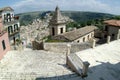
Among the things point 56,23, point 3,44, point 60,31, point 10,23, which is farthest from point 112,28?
point 3,44

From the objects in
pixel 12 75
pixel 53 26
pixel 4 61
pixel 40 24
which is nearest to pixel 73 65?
pixel 12 75

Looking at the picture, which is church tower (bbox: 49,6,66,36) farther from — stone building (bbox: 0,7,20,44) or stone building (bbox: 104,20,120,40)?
stone building (bbox: 104,20,120,40)

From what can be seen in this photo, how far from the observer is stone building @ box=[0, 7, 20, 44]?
2397 centimetres

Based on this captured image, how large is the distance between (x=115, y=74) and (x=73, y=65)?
3.31m

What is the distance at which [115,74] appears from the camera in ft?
36.7

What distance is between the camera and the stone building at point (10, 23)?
78.6 ft

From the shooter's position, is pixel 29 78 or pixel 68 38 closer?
pixel 29 78

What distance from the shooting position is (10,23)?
24953mm

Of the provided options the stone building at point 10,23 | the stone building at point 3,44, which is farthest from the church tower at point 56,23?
the stone building at point 3,44

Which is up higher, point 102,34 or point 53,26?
point 53,26

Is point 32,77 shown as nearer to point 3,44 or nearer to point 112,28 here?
point 3,44

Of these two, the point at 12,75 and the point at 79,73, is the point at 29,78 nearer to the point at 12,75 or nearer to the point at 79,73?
the point at 12,75

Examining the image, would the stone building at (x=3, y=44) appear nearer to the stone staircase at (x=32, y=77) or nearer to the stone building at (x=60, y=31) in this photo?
the stone staircase at (x=32, y=77)

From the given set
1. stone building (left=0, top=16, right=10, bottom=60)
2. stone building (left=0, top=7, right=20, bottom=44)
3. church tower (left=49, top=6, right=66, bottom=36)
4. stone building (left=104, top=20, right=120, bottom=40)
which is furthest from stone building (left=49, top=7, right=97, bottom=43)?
stone building (left=0, top=16, right=10, bottom=60)
